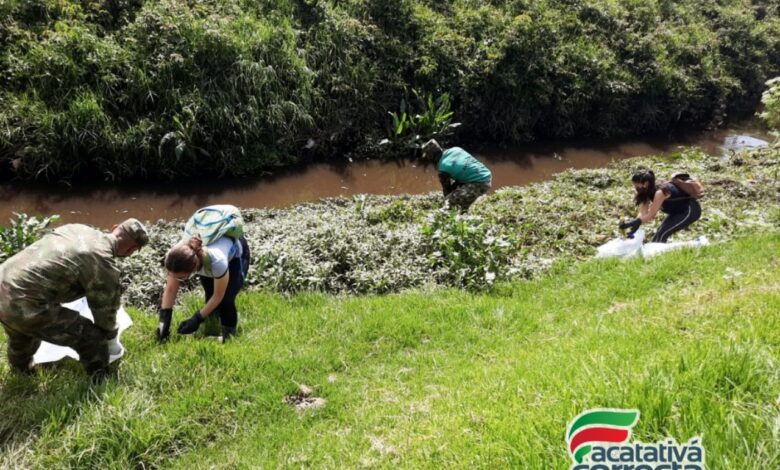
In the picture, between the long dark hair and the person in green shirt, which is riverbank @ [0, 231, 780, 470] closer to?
the long dark hair

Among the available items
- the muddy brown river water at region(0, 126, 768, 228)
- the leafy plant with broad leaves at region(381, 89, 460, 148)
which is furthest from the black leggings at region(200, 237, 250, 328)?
the leafy plant with broad leaves at region(381, 89, 460, 148)

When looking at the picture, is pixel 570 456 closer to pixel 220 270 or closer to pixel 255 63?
pixel 220 270

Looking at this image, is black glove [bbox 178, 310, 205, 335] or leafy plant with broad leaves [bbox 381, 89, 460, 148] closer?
black glove [bbox 178, 310, 205, 335]

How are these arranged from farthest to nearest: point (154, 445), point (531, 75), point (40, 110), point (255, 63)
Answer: point (531, 75) → point (255, 63) → point (40, 110) → point (154, 445)

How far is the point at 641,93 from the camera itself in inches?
650

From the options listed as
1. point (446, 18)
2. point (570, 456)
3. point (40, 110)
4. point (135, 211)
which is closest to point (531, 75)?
point (446, 18)

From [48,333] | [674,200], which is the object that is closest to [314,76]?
[674,200]

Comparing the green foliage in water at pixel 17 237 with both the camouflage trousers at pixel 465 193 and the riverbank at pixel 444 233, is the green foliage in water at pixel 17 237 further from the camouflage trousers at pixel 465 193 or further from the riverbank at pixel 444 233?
the camouflage trousers at pixel 465 193

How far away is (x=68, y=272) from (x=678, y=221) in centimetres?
758

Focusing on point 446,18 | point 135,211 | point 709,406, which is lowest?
point 135,211

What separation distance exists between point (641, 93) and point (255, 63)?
39.9ft

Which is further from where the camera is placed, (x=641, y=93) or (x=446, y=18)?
(x=641, y=93)

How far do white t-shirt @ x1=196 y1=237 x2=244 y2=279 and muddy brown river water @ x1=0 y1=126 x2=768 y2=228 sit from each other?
5.24 meters

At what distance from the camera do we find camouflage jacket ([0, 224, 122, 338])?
3.89 meters
